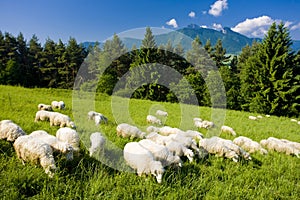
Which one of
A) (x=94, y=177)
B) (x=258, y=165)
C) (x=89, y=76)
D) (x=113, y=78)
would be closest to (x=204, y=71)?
(x=113, y=78)

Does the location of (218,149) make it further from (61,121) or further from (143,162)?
(61,121)

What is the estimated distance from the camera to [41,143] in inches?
129

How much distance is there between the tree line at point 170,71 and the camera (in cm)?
2778

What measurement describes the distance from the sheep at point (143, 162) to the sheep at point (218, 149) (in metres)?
2.02

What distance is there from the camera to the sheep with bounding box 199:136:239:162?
495 centimetres

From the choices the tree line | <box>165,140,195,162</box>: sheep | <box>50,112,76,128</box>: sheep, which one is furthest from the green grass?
the tree line

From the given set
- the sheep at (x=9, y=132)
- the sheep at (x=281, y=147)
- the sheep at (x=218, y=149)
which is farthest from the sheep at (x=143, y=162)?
the sheep at (x=281, y=147)

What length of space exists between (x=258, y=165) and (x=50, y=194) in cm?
433

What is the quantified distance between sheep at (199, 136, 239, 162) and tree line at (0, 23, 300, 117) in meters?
20.4

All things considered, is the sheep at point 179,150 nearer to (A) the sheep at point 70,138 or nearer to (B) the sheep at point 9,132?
(A) the sheep at point 70,138

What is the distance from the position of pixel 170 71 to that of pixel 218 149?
23156mm

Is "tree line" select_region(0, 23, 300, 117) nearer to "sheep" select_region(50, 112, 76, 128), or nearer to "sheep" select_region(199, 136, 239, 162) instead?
"sheep" select_region(50, 112, 76, 128)

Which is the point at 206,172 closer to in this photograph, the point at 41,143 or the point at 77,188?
the point at 77,188

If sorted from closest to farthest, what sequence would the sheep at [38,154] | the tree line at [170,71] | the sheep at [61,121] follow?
1. the sheep at [38,154]
2. the sheep at [61,121]
3. the tree line at [170,71]
